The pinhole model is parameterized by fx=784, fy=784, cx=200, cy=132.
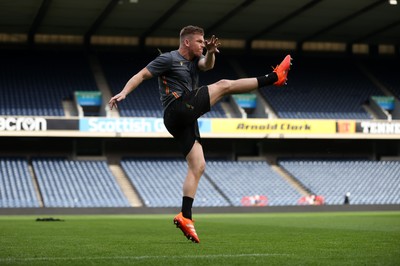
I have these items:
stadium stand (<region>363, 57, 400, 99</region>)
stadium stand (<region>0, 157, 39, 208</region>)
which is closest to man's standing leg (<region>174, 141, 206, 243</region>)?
stadium stand (<region>0, 157, 39, 208</region>)

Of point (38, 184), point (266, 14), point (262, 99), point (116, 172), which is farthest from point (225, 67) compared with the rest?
point (38, 184)

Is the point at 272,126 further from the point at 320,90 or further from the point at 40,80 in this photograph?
the point at 40,80

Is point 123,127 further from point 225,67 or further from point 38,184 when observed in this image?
point 225,67

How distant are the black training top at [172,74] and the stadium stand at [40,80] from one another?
2991cm

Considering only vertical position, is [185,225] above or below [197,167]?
below

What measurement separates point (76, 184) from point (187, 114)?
2857 centimetres

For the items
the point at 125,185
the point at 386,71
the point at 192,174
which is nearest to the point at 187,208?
the point at 192,174

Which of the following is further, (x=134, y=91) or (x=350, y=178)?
(x=134, y=91)

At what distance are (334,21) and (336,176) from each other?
322 inches

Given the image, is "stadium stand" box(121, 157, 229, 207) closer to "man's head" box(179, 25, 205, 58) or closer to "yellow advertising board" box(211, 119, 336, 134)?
"yellow advertising board" box(211, 119, 336, 134)

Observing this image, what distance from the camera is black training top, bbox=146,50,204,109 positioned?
9312 millimetres

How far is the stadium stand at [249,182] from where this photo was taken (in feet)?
126

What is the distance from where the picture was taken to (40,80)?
41594 mm

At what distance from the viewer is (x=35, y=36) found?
4291 cm
